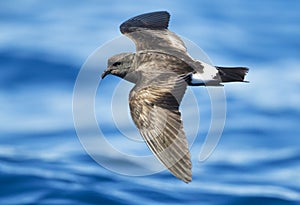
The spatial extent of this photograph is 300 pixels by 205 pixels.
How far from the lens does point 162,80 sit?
33.6ft

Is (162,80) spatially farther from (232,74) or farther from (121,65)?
(232,74)

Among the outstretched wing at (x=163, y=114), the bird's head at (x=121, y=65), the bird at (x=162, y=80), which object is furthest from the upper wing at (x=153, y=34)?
the outstretched wing at (x=163, y=114)

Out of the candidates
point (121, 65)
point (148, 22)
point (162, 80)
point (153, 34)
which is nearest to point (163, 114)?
point (162, 80)

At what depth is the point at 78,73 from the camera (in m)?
17.7

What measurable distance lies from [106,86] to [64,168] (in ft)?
5.00

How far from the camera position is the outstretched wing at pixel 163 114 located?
9.24m

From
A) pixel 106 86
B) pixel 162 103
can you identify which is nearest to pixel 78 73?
pixel 106 86

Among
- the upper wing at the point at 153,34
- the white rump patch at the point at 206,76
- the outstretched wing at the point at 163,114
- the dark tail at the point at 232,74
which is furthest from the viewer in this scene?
the upper wing at the point at 153,34

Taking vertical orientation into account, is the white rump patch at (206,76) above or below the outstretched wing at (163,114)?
above

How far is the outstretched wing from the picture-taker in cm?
924

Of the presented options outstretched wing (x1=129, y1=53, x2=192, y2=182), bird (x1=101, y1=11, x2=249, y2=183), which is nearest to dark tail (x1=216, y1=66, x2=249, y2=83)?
bird (x1=101, y1=11, x2=249, y2=183)

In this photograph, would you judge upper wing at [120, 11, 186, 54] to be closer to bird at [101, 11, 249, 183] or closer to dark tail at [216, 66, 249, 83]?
bird at [101, 11, 249, 183]

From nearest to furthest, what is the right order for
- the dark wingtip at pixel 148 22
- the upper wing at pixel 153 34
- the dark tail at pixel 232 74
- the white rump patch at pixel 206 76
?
the white rump patch at pixel 206 76 < the dark tail at pixel 232 74 < the upper wing at pixel 153 34 < the dark wingtip at pixel 148 22

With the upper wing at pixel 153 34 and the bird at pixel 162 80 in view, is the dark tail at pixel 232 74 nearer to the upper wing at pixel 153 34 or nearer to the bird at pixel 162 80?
the bird at pixel 162 80
